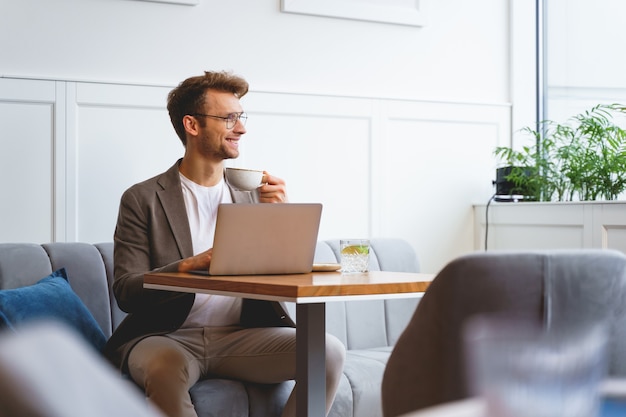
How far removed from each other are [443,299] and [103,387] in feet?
2.91

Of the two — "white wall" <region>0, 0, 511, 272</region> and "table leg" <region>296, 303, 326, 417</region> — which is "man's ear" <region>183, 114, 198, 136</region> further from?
"table leg" <region>296, 303, 326, 417</region>

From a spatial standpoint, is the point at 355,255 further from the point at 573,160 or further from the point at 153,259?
the point at 573,160

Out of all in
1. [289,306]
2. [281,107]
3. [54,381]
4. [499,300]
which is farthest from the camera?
[281,107]

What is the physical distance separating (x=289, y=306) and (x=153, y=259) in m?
0.67

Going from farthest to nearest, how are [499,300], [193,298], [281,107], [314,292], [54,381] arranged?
[281,107]
[193,298]
[314,292]
[499,300]
[54,381]

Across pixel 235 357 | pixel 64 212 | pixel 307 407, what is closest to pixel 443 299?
pixel 307 407

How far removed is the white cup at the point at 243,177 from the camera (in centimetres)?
236

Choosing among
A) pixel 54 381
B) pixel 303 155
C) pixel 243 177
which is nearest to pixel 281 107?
pixel 303 155

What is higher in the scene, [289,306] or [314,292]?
[314,292]

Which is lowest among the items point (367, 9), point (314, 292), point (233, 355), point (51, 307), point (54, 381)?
point (233, 355)

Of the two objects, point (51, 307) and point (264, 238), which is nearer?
point (264, 238)

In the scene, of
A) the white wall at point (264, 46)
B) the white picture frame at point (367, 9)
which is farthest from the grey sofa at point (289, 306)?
the white picture frame at point (367, 9)

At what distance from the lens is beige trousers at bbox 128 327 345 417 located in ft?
7.69

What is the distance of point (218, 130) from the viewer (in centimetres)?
273
